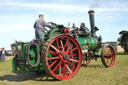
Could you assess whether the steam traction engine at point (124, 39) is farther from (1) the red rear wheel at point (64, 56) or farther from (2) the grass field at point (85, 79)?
(1) the red rear wheel at point (64, 56)

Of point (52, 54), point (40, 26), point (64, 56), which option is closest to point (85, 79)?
point (64, 56)

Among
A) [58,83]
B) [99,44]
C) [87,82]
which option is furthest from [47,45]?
[99,44]

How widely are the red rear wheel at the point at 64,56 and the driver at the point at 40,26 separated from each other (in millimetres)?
496

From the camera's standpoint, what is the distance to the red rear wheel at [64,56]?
4.93 metres

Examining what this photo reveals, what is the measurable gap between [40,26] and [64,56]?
133 centimetres

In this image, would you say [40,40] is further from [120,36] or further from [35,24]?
[120,36]

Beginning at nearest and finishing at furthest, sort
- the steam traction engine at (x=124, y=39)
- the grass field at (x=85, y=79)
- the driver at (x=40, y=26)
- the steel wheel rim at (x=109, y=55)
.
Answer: the grass field at (x=85, y=79) → the driver at (x=40, y=26) → the steel wheel rim at (x=109, y=55) → the steam traction engine at (x=124, y=39)

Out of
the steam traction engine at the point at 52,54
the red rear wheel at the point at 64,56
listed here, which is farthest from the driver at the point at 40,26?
the red rear wheel at the point at 64,56

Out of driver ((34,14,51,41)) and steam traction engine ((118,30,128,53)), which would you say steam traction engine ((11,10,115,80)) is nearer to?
driver ((34,14,51,41))

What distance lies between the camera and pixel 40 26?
17.7 feet

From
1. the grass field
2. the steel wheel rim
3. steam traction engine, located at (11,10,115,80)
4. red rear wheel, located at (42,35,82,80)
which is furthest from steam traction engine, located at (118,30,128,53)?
red rear wheel, located at (42,35,82,80)

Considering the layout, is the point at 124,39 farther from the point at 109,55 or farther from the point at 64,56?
the point at 64,56

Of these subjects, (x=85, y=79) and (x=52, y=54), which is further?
(x=52, y=54)

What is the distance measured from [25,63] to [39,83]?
0.75 meters
